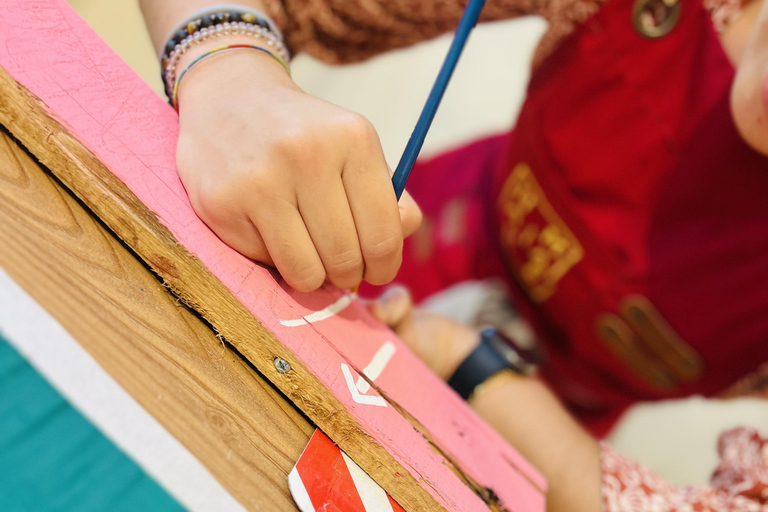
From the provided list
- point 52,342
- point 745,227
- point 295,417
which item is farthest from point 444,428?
point 745,227

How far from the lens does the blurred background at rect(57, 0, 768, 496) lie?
0.30m

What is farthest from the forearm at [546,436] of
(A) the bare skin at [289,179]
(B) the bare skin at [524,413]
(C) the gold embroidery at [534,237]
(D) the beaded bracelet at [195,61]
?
(D) the beaded bracelet at [195,61]

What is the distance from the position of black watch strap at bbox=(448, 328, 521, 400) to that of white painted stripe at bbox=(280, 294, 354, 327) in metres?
0.18

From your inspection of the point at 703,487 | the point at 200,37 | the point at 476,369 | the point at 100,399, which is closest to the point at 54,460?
the point at 100,399

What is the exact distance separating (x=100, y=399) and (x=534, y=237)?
1.50 feet

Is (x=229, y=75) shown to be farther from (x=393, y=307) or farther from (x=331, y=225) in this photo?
(x=393, y=307)

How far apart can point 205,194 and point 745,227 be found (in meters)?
0.47

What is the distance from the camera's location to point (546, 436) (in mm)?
435

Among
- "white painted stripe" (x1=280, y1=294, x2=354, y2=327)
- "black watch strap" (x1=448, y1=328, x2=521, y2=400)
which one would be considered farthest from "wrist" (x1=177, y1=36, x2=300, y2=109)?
"black watch strap" (x1=448, y1=328, x2=521, y2=400)

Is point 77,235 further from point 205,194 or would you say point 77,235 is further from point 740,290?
point 740,290

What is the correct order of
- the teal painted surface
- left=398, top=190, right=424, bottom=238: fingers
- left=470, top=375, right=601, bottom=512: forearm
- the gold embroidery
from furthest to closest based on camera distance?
1. the gold embroidery
2. left=470, top=375, right=601, bottom=512: forearm
3. left=398, top=190, right=424, bottom=238: fingers
4. the teal painted surface

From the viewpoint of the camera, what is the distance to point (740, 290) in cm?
47

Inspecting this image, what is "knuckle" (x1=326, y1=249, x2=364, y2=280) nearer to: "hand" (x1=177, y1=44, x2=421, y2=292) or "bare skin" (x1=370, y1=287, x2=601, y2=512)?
"hand" (x1=177, y1=44, x2=421, y2=292)

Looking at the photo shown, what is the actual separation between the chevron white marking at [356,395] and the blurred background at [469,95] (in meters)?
0.11
